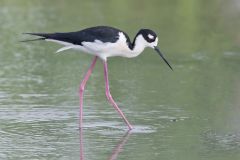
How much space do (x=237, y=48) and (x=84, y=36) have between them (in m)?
5.77

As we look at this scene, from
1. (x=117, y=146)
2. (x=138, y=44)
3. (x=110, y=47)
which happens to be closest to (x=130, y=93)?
(x=138, y=44)

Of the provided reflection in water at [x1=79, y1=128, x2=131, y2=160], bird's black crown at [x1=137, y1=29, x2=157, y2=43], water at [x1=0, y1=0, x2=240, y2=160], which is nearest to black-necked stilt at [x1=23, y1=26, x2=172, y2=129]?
bird's black crown at [x1=137, y1=29, x2=157, y2=43]

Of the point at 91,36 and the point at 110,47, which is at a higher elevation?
the point at 91,36

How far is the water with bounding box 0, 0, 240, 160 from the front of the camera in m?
8.64

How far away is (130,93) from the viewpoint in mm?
11414

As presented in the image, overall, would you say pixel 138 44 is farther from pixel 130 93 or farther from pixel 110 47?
pixel 130 93

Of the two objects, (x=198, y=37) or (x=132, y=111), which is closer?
(x=132, y=111)

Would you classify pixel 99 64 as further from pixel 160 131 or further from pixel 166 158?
pixel 166 158

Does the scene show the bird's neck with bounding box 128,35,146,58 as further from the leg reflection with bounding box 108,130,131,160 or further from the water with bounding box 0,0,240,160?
the leg reflection with bounding box 108,130,131,160

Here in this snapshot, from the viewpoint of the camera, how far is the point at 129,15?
1889cm

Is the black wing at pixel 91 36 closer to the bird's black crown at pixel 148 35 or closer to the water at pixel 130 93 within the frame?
the bird's black crown at pixel 148 35

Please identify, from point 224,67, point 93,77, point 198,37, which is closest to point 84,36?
point 93,77

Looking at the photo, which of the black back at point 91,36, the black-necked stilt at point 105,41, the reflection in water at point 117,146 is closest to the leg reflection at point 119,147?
the reflection in water at point 117,146

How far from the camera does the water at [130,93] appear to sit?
28.3 ft
